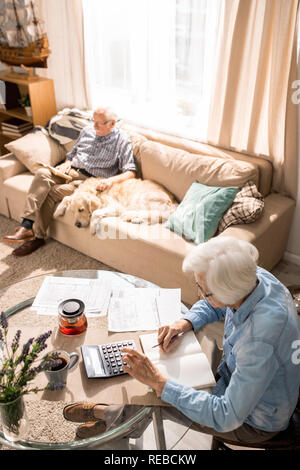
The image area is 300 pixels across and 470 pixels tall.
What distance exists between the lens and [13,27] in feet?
11.4

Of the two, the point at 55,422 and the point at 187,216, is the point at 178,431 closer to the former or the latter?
the point at 55,422

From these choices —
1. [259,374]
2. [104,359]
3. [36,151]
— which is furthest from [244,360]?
[36,151]

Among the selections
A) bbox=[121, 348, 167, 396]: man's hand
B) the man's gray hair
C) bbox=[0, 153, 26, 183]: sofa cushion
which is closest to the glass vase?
bbox=[121, 348, 167, 396]: man's hand

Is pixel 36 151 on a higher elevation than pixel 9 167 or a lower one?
higher

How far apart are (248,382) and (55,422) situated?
670mm

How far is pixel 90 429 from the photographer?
1.27 m

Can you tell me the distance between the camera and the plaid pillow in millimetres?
2346

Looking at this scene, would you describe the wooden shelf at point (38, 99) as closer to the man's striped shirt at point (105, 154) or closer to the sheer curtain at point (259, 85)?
the man's striped shirt at point (105, 154)

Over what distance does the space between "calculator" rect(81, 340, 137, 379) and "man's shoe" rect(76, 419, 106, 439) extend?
141mm

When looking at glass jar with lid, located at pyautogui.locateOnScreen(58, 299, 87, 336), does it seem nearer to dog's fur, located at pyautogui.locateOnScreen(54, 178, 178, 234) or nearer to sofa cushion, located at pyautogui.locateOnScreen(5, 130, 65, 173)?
dog's fur, located at pyautogui.locateOnScreen(54, 178, 178, 234)

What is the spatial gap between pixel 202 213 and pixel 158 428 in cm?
141

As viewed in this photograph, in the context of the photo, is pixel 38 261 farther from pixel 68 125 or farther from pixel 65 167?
pixel 68 125

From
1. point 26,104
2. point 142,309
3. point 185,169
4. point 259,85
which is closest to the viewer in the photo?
point 142,309
